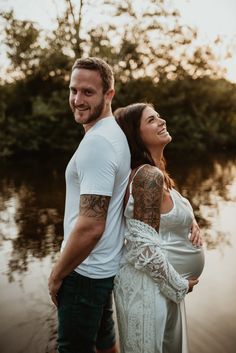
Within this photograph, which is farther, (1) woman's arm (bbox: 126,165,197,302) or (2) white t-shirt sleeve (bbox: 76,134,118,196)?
(1) woman's arm (bbox: 126,165,197,302)

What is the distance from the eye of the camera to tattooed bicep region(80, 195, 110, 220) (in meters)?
1.93

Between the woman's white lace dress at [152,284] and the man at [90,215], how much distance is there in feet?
0.34

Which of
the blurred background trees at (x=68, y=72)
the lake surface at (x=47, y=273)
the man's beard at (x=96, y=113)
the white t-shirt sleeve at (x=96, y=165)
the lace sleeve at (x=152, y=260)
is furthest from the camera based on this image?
the blurred background trees at (x=68, y=72)

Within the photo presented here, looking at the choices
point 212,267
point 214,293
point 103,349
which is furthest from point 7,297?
point 212,267

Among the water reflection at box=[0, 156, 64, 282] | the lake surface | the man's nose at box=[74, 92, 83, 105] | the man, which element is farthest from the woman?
the water reflection at box=[0, 156, 64, 282]

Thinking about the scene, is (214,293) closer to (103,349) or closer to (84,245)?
(103,349)

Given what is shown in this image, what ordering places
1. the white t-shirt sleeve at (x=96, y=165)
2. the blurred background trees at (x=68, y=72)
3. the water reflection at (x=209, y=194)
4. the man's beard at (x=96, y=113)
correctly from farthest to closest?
the blurred background trees at (x=68, y=72), the water reflection at (x=209, y=194), the man's beard at (x=96, y=113), the white t-shirt sleeve at (x=96, y=165)

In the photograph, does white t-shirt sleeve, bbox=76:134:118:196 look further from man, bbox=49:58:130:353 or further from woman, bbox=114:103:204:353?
woman, bbox=114:103:204:353

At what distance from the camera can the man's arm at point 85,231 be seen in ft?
6.37

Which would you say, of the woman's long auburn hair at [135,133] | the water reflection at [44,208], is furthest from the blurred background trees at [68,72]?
the woman's long auburn hair at [135,133]

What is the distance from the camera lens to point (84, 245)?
1.95 meters

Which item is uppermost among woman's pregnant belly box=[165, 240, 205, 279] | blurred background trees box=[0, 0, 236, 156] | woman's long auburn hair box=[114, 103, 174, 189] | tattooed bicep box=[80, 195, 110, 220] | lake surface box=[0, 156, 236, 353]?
blurred background trees box=[0, 0, 236, 156]

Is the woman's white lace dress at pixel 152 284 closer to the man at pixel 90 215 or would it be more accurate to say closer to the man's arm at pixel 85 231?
the man at pixel 90 215

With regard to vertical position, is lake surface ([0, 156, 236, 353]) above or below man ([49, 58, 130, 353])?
below
